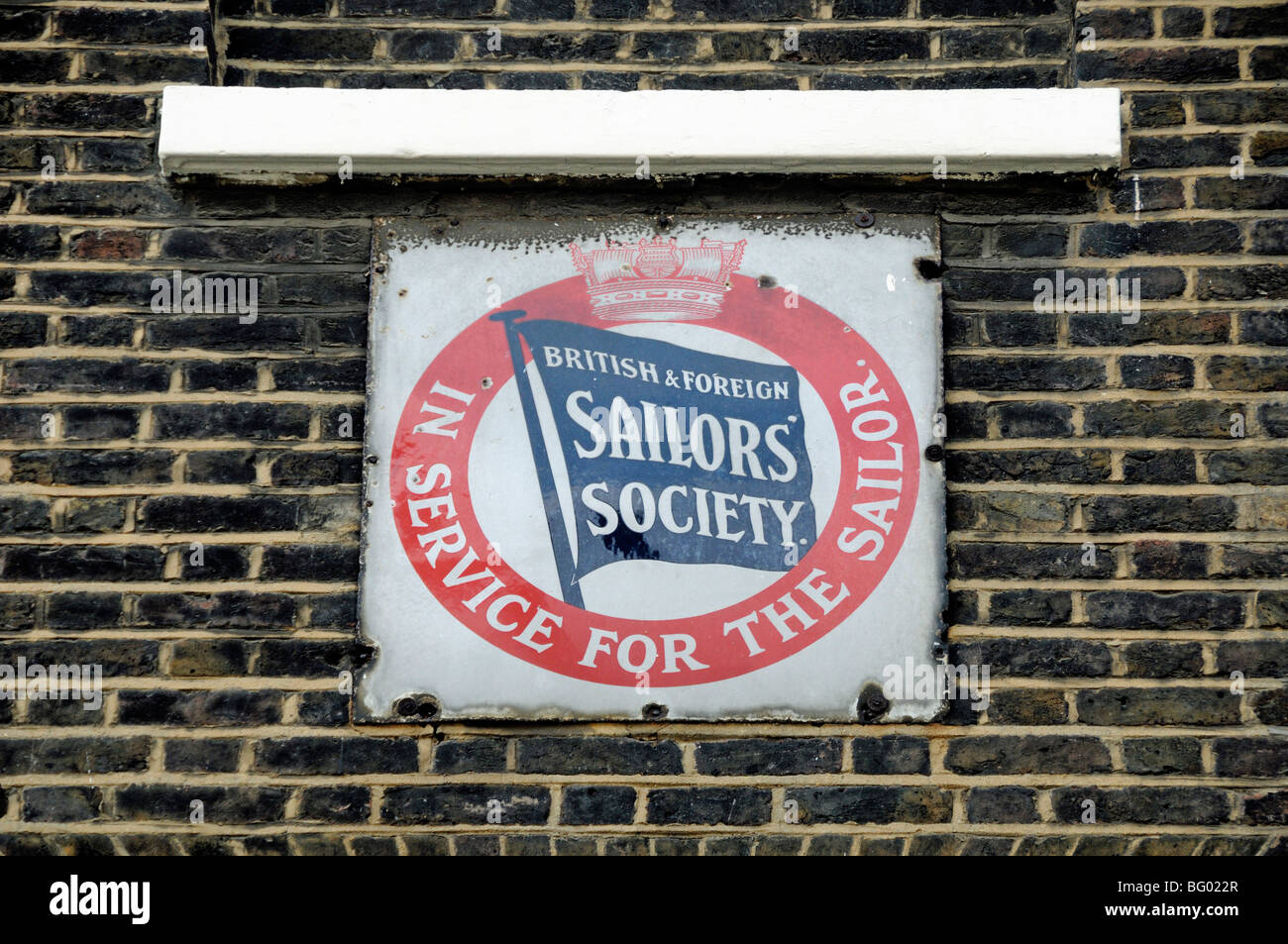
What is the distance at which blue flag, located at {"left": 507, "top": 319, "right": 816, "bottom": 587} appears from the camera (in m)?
2.40

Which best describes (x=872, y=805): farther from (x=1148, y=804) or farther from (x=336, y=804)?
(x=336, y=804)

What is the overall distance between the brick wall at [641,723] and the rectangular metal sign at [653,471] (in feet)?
0.25

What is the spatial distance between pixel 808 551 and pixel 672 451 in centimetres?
36

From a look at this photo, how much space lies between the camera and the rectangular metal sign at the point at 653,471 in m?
2.36

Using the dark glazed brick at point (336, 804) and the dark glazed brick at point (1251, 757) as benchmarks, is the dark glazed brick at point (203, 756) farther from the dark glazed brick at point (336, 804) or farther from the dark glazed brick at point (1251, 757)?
the dark glazed brick at point (1251, 757)

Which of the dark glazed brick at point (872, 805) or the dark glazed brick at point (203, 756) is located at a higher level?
the dark glazed brick at point (203, 756)

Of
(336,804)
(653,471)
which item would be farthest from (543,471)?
(336,804)

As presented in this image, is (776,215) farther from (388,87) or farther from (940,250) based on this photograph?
(388,87)

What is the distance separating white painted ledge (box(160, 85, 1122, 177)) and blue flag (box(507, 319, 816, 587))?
1.34ft

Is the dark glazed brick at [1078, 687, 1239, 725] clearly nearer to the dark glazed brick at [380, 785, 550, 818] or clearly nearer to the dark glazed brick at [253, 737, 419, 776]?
the dark glazed brick at [380, 785, 550, 818]

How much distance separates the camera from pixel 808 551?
94.0 inches

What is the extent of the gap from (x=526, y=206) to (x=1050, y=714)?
1.57 m

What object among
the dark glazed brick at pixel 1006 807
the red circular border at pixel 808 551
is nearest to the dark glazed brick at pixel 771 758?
the red circular border at pixel 808 551

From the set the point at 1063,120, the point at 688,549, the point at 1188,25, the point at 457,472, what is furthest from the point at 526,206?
the point at 1188,25
